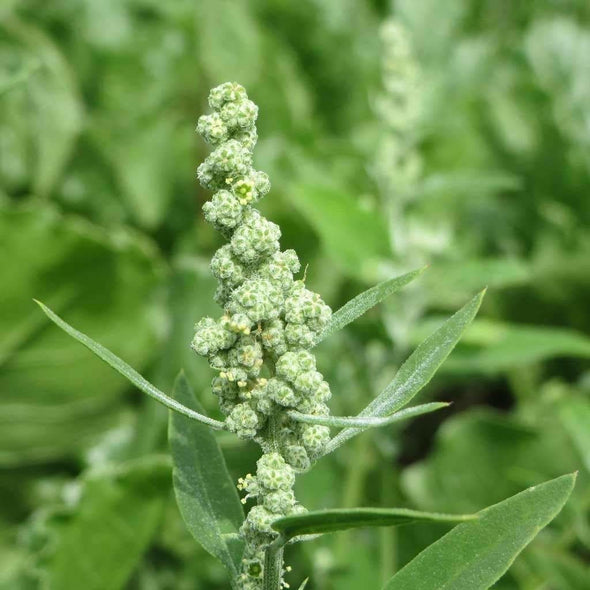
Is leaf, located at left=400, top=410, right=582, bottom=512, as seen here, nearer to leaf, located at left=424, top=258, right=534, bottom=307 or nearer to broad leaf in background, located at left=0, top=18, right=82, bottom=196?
leaf, located at left=424, top=258, right=534, bottom=307

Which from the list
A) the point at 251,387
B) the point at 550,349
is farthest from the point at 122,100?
the point at 251,387

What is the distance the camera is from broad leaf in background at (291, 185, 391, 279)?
2.47 metres

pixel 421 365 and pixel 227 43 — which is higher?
pixel 227 43

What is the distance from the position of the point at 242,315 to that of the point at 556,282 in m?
2.50

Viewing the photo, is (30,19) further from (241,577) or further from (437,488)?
(241,577)

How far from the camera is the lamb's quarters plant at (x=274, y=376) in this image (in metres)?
1.05

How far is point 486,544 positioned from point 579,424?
126 cm

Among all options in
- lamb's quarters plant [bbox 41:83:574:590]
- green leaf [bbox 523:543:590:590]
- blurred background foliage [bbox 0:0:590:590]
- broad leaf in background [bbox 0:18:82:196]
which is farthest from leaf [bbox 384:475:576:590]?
broad leaf in background [bbox 0:18:82:196]

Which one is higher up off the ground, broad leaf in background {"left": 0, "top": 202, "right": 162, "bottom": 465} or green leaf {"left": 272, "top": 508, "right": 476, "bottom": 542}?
broad leaf in background {"left": 0, "top": 202, "right": 162, "bottom": 465}

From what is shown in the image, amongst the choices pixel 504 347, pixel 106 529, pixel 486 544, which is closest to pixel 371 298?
pixel 486 544

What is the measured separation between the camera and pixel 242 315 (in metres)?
1.04

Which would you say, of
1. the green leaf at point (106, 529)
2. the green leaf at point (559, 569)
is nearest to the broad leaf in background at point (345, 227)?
the green leaf at point (106, 529)

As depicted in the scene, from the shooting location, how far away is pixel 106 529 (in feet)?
7.23

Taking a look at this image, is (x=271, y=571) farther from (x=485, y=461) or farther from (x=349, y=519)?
(x=485, y=461)
